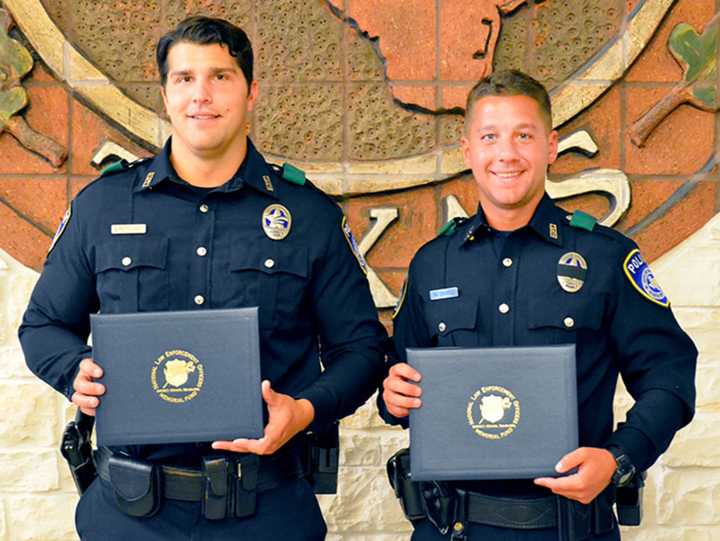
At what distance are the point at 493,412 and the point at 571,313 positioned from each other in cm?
28

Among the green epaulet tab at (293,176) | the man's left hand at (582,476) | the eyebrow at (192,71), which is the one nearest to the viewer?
the man's left hand at (582,476)

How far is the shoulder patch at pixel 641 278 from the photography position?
1979mm

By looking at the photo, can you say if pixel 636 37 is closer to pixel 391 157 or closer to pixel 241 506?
pixel 391 157

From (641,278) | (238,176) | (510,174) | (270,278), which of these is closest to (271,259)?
(270,278)

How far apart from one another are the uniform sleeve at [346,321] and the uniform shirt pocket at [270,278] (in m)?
0.05

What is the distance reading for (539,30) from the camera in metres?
2.92

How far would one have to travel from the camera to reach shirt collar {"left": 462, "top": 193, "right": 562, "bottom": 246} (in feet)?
6.61

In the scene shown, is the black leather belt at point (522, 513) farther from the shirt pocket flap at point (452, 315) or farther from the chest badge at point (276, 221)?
the chest badge at point (276, 221)

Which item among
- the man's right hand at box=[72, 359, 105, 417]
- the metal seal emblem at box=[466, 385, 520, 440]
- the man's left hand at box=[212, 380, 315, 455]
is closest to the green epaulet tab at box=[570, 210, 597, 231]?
the metal seal emblem at box=[466, 385, 520, 440]

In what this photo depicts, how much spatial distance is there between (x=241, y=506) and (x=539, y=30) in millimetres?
1664

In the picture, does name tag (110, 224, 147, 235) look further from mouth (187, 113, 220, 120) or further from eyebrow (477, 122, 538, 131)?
eyebrow (477, 122, 538, 131)

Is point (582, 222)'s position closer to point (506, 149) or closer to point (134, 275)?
point (506, 149)

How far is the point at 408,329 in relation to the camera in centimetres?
213

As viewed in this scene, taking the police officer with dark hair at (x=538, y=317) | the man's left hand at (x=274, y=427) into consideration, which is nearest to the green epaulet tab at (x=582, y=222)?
the police officer with dark hair at (x=538, y=317)
